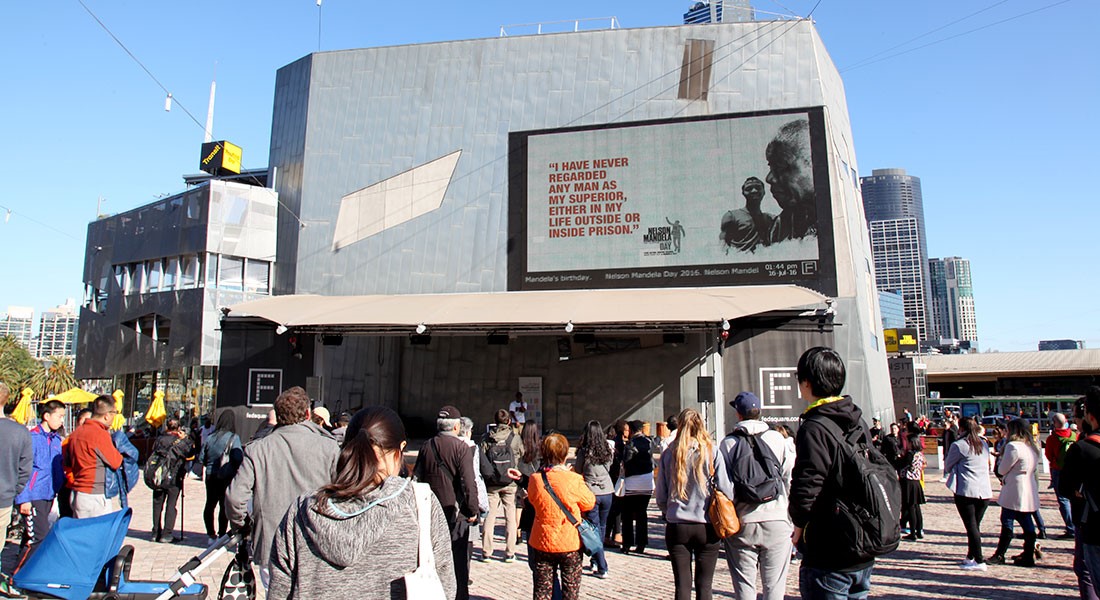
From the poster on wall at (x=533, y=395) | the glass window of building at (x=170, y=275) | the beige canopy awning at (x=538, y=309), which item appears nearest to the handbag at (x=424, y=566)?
the beige canopy awning at (x=538, y=309)

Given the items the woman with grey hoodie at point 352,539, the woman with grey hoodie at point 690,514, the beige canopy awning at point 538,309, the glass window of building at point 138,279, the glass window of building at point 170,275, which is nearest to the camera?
the woman with grey hoodie at point 352,539

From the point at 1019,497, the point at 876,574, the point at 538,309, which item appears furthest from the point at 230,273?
the point at 1019,497

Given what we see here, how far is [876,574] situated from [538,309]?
1036cm

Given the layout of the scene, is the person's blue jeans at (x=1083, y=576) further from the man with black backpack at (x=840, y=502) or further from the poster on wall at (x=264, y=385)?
the poster on wall at (x=264, y=385)

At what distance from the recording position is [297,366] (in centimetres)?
1841

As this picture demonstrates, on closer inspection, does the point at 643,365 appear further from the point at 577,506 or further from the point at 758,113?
the point at 577,506

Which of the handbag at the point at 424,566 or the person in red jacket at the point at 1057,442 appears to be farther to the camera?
the person in red jacket at the point at 1057,442

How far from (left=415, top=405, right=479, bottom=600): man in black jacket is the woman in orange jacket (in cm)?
45

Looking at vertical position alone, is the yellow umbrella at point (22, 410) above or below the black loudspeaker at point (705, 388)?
below

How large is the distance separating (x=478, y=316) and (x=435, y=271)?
4.58 meters

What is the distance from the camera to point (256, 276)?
22.5 m

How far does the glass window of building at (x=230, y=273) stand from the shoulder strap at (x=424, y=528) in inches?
865

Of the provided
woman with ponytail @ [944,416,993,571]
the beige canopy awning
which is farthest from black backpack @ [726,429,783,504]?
the beige canopy awning

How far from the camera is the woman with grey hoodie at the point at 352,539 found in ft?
7.43
